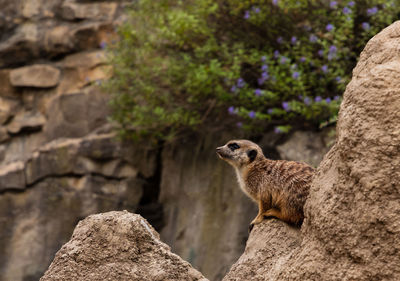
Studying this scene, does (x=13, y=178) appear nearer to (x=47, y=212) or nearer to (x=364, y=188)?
(x=47, y=212)

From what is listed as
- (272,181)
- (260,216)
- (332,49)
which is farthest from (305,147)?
(260,216)

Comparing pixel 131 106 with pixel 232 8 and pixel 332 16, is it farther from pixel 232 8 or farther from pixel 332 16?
pixel 332 16

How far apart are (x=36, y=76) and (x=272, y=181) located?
5938mm

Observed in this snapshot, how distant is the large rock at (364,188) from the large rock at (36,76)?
265 inches

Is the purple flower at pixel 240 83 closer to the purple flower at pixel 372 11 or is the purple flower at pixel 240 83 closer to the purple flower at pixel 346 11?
the purple flower at pixel 346 11

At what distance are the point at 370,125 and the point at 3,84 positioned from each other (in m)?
7.41

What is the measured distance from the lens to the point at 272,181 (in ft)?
11.0

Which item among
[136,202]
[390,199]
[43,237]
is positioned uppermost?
[390,199]

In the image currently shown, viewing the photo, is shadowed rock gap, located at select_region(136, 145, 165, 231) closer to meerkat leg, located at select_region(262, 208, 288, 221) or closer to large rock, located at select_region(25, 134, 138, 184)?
large rock, located at select_region(25, 134, 138, 184)

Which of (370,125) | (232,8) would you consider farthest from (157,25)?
(370,125)

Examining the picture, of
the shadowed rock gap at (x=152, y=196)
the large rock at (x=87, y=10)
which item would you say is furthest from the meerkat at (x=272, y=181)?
the large rock at (x=87, y=10)

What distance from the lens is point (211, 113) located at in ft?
23.7

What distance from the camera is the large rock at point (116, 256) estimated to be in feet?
8.63

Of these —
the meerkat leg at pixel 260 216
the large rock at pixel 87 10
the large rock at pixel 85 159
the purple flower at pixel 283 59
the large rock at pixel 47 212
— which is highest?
the large rock at pixel 87 10
